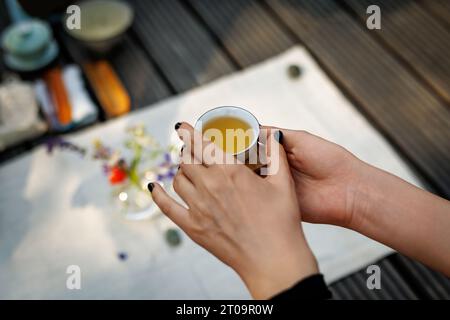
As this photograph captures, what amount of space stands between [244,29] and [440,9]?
894 mm

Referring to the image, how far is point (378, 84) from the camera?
6.39ft

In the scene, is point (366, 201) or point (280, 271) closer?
point (280, 271)

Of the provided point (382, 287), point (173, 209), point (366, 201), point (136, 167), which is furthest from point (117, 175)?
point (382, 287)

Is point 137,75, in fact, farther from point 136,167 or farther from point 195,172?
point 195,172

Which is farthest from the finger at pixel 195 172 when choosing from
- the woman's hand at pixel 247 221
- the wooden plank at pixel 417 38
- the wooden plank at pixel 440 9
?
the wooden plank at pixel 440 9

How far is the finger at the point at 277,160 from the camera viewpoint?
101 centimetres

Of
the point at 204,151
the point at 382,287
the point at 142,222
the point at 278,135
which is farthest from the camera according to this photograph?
the point at 142,222

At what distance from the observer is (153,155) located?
1.62 m

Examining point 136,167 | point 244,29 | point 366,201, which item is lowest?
point 136,167

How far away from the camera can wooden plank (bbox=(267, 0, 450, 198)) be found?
5.77ft

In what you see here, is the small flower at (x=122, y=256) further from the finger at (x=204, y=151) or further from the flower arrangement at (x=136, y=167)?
the finger at (x=204, y=151)

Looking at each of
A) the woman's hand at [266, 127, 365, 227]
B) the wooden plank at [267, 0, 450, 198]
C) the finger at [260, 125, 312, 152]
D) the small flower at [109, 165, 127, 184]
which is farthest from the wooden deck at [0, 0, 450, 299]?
the finger at [260, 125, 312, 152]

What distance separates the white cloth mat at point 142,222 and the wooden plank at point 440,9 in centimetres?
63
